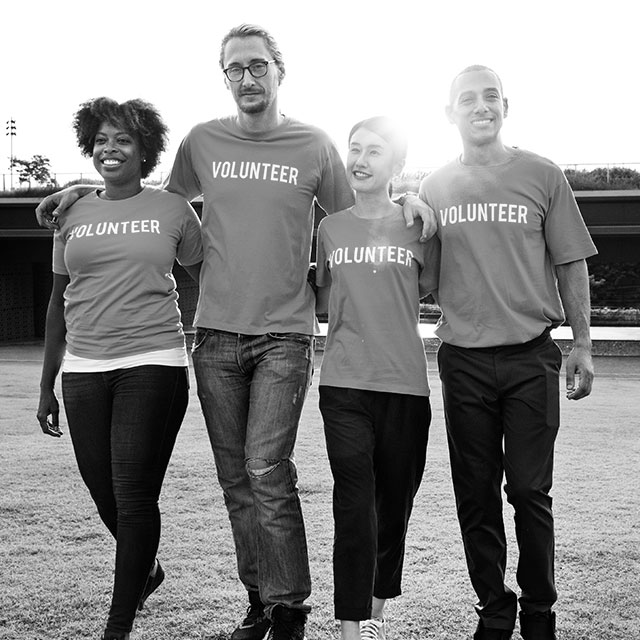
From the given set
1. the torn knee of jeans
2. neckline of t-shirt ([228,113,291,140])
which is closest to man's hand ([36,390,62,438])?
the torn knee of jeans

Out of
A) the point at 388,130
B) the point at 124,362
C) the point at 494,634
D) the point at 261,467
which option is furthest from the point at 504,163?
the point at 494,634

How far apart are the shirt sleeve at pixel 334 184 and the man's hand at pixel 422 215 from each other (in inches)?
11.7

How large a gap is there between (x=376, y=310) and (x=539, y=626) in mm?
1248

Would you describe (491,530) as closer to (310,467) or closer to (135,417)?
(135,417)

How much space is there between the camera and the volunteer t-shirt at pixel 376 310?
3145 mm

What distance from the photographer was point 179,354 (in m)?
3.32

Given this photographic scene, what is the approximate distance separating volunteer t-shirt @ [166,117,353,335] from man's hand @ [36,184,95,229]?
48 centimetres

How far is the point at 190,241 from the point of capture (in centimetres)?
342

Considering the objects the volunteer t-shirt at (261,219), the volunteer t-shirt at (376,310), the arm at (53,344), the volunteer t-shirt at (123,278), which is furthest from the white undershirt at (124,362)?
the volunteer t-shirt at (376,310)

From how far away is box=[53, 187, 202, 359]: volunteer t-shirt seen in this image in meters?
3.24

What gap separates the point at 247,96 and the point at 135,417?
4.10 feet

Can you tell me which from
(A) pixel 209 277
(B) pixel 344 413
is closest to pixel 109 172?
(A) pixel 209 277

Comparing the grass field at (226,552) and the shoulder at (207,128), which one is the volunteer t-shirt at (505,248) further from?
the grass field at (226,552)

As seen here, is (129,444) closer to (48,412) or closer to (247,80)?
(48,412)
